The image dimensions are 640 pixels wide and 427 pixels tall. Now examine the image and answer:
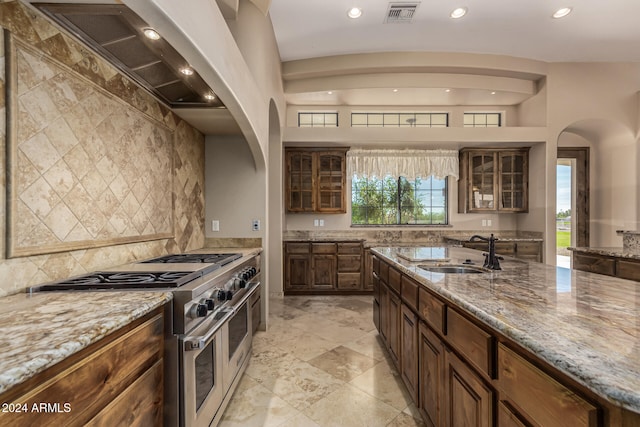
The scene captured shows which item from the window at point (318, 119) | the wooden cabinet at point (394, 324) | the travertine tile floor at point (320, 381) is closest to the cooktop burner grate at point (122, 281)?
the travertine tile floor at point (320, 381)

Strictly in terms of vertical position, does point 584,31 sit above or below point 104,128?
above

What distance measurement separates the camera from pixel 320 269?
14.3ft

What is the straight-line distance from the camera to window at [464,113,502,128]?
5000 millimetres

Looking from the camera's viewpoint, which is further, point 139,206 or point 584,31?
point 584,31

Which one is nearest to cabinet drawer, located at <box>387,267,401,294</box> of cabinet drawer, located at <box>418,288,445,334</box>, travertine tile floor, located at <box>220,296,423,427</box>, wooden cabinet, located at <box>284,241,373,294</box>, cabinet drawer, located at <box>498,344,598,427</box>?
cabinet drawer, located at <box>418,288,445,334</box>

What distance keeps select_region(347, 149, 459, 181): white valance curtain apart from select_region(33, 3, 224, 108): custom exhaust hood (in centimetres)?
304

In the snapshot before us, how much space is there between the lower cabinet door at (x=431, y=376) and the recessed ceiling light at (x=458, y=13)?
347 centimetres

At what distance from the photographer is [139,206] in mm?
1983

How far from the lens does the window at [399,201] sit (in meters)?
5.11

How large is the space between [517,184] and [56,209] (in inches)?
225

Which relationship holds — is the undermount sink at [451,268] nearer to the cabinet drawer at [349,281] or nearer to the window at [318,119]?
the cabinet drawer at [349,281]

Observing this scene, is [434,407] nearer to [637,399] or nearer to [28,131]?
[637,399]

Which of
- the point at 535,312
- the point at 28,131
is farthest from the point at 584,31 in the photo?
the point at 28,131

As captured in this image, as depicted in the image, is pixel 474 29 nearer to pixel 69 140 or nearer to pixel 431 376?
pixel 431 376
